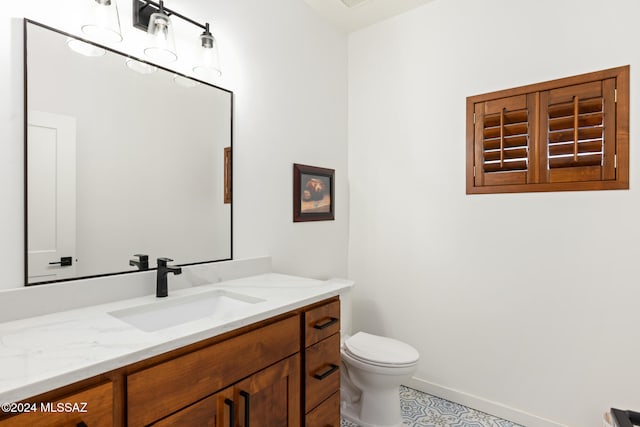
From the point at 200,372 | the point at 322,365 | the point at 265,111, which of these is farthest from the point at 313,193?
the point at 200,372

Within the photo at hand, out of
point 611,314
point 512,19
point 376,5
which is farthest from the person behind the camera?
point 376,5

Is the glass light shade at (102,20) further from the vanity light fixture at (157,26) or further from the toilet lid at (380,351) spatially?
the toilet lid at (380,351)

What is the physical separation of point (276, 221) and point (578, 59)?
192 cm

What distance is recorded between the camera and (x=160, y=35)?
1.35 metres

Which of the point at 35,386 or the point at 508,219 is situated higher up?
the point at 508,219

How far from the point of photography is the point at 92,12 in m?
1.18

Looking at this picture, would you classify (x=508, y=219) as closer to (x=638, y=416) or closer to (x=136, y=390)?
(x=638, y=416)

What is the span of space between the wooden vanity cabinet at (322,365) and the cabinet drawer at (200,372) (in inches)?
5.8

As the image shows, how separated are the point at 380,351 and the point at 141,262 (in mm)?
1339

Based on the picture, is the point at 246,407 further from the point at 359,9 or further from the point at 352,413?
the point at 359,9

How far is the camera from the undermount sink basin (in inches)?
47.1

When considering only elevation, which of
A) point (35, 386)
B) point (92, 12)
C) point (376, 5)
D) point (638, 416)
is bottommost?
point (638, 416)

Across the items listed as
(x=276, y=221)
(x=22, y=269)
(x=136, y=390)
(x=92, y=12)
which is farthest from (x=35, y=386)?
(x=276, y=221)

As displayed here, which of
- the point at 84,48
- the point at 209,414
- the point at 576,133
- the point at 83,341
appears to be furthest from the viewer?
the point at 576,133
